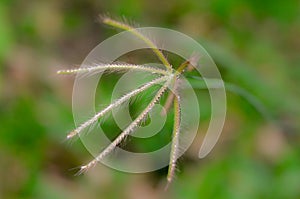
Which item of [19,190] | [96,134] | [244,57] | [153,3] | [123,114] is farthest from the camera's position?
[153,3]

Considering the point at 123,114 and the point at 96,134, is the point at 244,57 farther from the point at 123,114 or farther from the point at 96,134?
the point at 123,114

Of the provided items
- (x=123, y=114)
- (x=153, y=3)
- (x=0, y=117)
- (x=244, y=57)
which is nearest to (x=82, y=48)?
(x=153, y=3)

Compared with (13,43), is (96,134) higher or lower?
lower

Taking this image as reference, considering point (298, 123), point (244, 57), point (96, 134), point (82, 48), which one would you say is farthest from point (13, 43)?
point (298, 123)

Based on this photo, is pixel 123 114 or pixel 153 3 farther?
pixel 153 3

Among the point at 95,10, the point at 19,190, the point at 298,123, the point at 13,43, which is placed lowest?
the point at 19,190

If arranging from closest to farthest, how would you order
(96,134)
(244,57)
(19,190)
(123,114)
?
(123,114)
(96,134)
(19,190)
(244,57)
